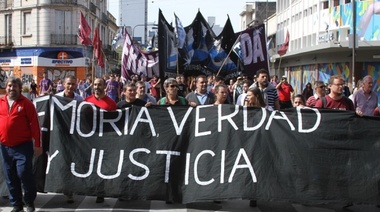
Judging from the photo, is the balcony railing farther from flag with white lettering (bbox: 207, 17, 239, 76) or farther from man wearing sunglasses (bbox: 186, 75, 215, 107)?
man wearing sunglasses (bbox: 186, 75, 215, 107)

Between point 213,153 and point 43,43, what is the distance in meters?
38.6

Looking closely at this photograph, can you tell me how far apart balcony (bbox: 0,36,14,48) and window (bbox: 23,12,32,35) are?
4.62 feet

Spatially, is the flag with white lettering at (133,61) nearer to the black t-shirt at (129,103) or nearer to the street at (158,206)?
the black t-shirt at (129,103)

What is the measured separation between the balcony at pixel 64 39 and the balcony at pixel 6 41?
12.4ft

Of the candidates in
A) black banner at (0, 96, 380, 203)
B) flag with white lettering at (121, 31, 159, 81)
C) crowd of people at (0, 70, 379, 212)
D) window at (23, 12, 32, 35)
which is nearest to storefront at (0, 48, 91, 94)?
window at (23, 12, 32, 35)

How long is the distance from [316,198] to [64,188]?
3169mm

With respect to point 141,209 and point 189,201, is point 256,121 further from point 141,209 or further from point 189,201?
point 141,209

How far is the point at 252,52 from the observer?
1589 centimetres

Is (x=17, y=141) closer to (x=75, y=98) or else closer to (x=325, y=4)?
(x=75, y=98)

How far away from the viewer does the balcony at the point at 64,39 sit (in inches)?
1706

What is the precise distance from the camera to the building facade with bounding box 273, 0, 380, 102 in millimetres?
27656

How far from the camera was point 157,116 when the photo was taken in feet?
23.3

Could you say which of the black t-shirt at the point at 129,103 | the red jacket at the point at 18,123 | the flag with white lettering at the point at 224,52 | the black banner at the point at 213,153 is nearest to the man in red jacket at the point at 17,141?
the red jacket at the point at 18,123

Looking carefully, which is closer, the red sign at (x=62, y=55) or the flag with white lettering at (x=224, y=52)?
the flag with white lettering at (x=224, y=52)
